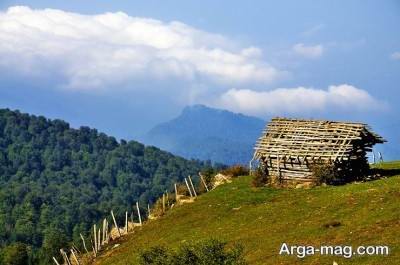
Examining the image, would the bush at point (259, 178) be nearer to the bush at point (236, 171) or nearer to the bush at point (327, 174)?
the bush at point (327, 174)

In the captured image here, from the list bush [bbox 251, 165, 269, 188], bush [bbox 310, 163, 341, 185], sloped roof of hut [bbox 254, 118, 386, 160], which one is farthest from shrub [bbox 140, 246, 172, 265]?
bush [bbox 251, 165, 269, 188]

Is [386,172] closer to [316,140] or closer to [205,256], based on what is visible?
[316,140]

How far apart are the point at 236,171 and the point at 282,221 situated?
27.4 meters

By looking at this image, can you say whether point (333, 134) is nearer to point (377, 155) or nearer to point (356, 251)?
point (377, 155)

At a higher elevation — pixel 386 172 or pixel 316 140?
pixel 316 140

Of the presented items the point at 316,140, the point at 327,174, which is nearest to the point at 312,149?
the point at 316,140

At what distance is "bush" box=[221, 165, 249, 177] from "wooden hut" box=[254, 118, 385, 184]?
10448 millimetres

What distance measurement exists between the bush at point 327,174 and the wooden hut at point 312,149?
0.19 metres

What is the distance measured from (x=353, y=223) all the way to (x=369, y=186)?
10.4m

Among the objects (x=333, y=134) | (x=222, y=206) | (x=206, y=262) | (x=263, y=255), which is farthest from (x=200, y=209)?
(x=206, y=262)

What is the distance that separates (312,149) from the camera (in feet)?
209

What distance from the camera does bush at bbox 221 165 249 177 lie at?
77.8 m

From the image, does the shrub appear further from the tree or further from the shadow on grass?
the tree

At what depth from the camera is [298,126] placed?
221 ft
